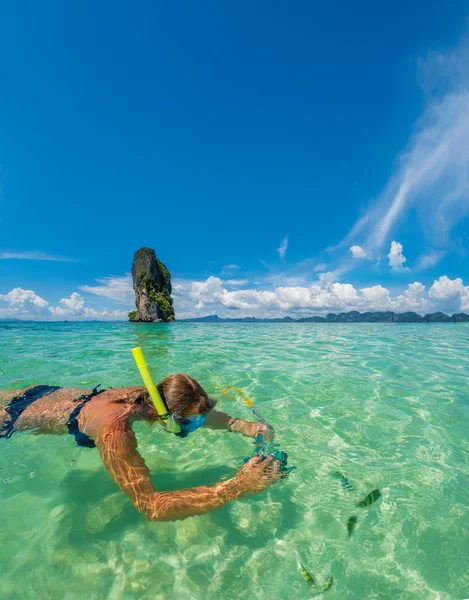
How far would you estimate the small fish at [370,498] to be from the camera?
3104mm

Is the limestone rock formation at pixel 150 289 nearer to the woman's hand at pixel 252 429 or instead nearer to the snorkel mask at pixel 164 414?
the woman's hand at pixel 252 429

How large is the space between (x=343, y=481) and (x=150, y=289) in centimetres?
9965

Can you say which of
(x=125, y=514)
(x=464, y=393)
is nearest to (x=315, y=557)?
(x=125, y=514)

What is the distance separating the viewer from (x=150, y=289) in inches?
3871

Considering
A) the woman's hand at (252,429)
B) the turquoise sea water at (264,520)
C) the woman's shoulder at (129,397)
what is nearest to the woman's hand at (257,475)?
the turquoise sea water at (264,520)

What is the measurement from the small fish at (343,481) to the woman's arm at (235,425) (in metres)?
1.02

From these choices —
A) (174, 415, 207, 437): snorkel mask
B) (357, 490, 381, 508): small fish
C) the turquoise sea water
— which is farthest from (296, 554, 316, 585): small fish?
(174, 415, 207, 437): snorkel mask

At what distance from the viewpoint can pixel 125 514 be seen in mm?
3016

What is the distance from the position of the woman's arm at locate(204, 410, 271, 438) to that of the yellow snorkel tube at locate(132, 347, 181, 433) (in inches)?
28.9

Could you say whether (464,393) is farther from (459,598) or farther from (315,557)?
(315,557)

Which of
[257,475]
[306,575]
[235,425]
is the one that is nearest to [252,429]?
[235,425]

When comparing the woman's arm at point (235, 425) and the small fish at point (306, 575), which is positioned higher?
the woman's arm at point (235, 425)

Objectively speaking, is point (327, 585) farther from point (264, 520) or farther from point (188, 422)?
point (188, 422)

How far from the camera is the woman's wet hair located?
364 cm
